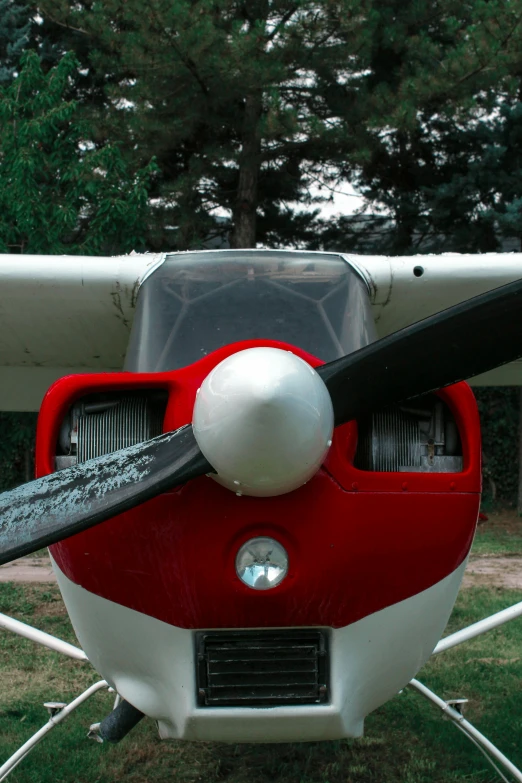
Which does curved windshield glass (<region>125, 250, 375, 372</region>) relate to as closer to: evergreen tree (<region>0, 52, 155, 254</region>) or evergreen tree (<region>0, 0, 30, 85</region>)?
evergreen tree (<region>0, 52, 155, 254</region>)

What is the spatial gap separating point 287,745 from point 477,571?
5319 mm

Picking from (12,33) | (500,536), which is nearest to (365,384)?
(500,536)

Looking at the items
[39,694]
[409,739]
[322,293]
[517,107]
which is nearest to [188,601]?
[322,293]

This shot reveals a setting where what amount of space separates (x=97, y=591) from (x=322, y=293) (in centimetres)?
127

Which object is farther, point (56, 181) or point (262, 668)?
point (56, 181)

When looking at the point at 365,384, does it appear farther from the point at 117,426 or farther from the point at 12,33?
the point at 12,33

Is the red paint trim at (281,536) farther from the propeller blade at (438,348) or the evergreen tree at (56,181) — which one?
the evergreen tree at (56,181)

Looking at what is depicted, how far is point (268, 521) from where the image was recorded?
1882mm

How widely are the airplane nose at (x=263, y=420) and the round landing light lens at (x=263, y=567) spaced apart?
0.93ft

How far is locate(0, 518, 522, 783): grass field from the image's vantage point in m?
3.41

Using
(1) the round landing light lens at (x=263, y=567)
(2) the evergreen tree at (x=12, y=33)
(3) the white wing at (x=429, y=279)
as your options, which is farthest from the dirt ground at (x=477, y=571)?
(2) the evergreen tree at (x=12, y=33)

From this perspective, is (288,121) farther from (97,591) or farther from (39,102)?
(97,591)

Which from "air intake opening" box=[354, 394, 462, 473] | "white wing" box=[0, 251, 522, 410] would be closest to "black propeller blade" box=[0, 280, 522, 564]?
"air intake opening" box=[354, 394, 462, 473]

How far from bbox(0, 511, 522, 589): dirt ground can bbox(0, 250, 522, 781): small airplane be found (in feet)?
19.3
